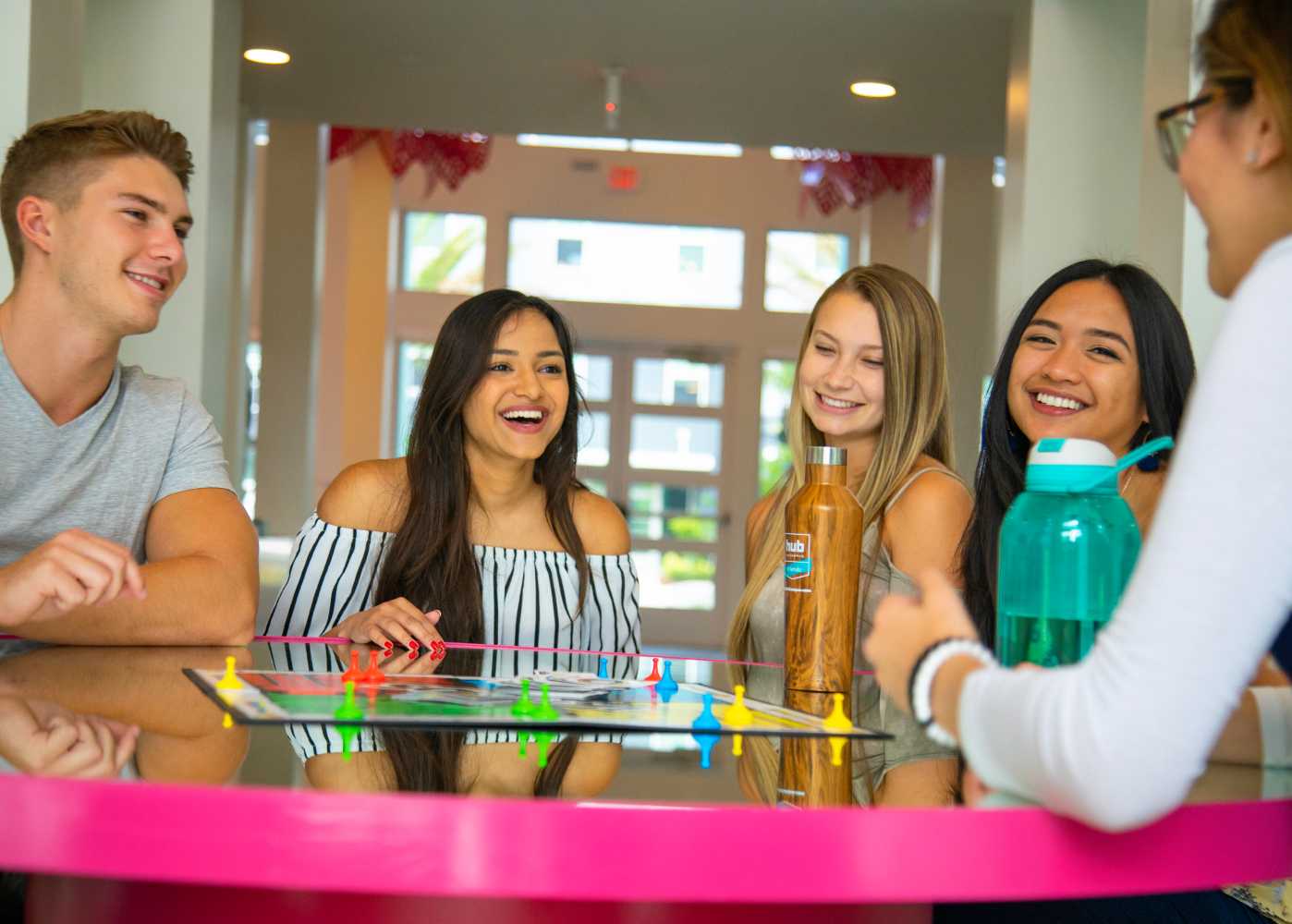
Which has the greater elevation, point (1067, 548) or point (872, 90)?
point (872, 90)

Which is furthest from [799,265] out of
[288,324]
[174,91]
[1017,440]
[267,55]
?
[1017,440]

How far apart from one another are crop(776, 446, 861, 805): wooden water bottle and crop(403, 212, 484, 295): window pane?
1007cm

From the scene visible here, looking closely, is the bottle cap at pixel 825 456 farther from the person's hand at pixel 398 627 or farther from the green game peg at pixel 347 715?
the person's hand at pixel 398 627

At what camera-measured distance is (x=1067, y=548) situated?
1209 millimetres

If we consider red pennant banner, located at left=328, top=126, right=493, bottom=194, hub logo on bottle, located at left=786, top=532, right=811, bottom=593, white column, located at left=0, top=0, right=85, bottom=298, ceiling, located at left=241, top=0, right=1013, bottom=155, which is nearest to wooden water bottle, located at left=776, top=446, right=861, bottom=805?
hub logo on bottle, located at left=786, top=532, right=811, bottom=593

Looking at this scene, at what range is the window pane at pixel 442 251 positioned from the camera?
1134cm

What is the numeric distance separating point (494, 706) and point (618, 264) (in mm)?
10293

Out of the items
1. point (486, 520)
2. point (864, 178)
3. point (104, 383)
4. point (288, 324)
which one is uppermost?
point (864, 178)

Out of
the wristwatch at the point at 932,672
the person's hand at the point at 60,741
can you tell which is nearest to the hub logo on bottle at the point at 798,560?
the wristwatch at the point at 932,672

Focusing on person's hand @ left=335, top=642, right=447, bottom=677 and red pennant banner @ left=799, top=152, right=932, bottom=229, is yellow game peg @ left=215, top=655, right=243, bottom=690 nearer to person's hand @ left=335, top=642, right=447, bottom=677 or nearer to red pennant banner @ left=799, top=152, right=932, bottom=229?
person's hand @ left=335, top=642, right=447, bottom=677

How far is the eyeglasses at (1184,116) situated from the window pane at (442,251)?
10.4 m

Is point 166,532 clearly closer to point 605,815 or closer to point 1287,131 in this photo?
point 605,815

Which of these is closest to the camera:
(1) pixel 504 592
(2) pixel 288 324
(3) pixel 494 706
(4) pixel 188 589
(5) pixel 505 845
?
(5) pixel 505 845

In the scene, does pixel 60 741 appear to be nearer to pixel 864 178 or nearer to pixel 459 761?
pixel 459 761
